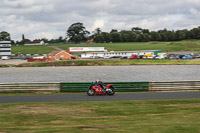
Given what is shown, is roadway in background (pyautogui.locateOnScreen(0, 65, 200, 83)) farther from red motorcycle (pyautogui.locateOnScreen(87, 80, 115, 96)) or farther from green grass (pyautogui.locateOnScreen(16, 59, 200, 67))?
red motorcycle (pyautogui.locateOnScreen(87, 80, 115, 96))

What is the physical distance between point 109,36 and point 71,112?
17269 centimetres

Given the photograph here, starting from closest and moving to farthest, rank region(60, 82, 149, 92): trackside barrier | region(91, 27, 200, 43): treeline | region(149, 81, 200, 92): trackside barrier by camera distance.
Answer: region(149, 81, 200, 92): trackside barrier, region(60, 82, 149, 92): trackside barrier, region(91, 27, 200, 43): treeline

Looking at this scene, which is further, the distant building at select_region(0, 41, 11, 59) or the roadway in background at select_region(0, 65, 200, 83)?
the distant building at select_region(0, 41, 11, 59)

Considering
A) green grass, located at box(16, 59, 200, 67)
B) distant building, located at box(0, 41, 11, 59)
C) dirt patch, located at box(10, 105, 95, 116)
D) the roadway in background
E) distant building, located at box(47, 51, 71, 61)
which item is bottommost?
the roadway in background

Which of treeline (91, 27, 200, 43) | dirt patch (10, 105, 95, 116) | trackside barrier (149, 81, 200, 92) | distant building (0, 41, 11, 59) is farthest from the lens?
treeline (91, 27, 200, 43)

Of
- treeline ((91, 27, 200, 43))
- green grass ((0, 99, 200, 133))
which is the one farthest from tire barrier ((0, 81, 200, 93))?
treeline ((91, 27, 200, 43))

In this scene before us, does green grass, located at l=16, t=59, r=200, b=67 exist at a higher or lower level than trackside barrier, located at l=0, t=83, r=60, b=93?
lower

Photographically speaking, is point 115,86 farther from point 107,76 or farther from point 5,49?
point 5,49

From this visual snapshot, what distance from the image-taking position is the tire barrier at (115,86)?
23.7 meters

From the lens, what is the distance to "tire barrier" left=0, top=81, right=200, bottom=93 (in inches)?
931

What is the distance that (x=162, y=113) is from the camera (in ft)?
46.5

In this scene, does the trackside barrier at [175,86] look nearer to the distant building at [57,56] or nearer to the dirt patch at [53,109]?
the dirt patch at [53,109]

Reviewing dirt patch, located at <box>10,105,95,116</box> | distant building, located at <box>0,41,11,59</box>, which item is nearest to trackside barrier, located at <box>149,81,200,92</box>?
dirt patch, located at <box>10,105,95,116</box>

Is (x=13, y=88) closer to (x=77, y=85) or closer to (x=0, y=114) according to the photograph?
(x=77, y=85)
